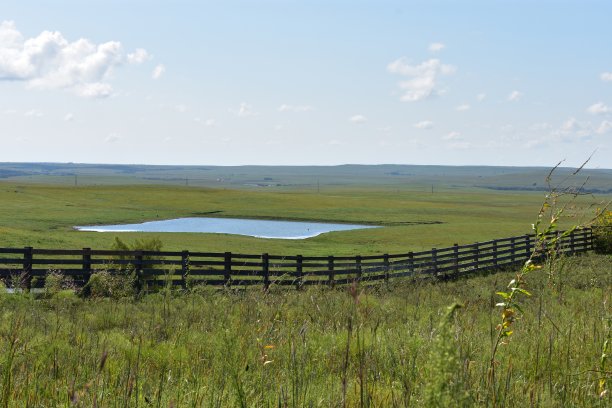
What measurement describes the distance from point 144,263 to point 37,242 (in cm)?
3048

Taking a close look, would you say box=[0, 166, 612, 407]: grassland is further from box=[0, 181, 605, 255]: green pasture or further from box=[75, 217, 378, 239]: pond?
box=[75, 217, 378, 239]: pond

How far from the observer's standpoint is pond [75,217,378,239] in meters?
77.1

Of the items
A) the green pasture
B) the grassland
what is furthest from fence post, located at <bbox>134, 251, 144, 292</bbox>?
the green pasture

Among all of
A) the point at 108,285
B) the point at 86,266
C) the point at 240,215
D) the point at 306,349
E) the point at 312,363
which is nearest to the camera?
the point at 306,349

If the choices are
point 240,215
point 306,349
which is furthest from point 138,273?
point 240,215

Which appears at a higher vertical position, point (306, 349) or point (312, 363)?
point (306, 349)

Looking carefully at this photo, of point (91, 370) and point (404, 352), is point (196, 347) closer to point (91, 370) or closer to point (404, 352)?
point (91, 370)

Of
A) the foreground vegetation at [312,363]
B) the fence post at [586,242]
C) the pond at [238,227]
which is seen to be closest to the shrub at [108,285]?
the foreground vegetation at [312,363]

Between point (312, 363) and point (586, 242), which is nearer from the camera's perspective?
point (312, 363)

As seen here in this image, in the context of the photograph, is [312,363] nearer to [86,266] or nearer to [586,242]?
[86,266]

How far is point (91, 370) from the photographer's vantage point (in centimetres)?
652

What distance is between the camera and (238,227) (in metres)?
86.1

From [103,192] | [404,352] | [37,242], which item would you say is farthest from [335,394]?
[103,192]

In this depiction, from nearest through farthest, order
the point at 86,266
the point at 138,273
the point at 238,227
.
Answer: the point at 86,266 → the point at 138,273 → the point at 238,227
